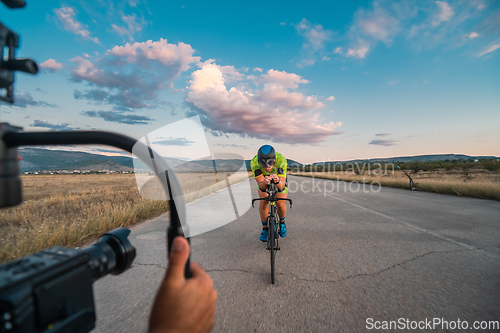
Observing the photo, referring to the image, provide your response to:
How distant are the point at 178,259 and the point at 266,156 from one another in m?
3.77

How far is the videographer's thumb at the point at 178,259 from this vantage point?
0.74 metres

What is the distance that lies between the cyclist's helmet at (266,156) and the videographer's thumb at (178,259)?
12.2ft

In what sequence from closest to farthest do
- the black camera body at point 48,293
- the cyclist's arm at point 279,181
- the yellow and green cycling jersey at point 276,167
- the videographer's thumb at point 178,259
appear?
the black camera body at point 48,293, the videographer's thumb at point 178,259, the cyclist's arm at point 279,181, the yellow and green cycling jersey at point 276,167

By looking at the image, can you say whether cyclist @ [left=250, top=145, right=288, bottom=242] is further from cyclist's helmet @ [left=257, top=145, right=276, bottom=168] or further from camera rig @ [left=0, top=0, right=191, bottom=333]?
camera rig @ [left=0, top=0, right=191, bottom=333]

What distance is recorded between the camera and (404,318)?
2412 millimetres

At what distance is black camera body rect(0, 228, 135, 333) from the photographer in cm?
48

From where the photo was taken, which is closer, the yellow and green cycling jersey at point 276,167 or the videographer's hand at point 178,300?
the videographer's hand at point 178,300

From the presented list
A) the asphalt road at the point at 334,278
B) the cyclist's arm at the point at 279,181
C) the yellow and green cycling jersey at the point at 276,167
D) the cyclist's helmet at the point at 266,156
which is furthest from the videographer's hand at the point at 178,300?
the yellow and green cycling jersey at the point at 276,167

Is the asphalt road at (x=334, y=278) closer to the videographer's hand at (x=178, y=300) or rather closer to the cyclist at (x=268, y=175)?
the cyclist at (x=268, y=175)

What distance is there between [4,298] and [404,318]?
10.2 ft

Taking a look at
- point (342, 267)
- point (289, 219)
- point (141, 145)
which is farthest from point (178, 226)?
point (289, 219)

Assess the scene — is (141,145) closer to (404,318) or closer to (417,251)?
(404,318)

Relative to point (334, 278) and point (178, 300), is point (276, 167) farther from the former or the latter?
point (178, 300)

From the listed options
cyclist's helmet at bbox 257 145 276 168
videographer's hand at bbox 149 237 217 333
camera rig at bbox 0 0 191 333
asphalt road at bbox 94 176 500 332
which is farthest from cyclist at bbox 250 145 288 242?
camera rig at bbox 0 0 191 333
